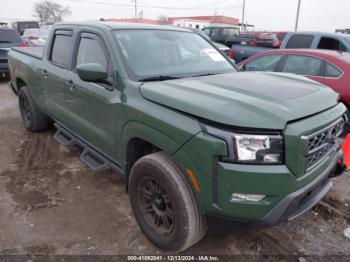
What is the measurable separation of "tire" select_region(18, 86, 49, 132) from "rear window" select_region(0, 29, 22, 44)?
19.1ft

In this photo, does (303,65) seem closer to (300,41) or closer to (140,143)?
(300,41)

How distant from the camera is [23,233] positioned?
2.90 metres

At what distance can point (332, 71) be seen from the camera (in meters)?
5.26

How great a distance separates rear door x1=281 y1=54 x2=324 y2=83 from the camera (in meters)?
5.44

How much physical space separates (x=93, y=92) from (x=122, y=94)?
21.6 inches

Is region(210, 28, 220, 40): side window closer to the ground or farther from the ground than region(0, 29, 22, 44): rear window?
farther from the ground

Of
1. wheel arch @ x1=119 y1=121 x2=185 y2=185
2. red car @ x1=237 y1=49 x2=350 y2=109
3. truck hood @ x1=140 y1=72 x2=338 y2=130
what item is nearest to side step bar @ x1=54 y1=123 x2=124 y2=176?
wheel arch @ x1=119 y1=121 x2=185 y2=185

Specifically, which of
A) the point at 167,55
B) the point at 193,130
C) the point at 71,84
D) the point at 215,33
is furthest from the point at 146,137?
the point at 215,33

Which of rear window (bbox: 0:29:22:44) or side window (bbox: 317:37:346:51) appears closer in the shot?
side window (bbox: 317:37:346:51)

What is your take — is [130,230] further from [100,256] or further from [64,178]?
[64,178]

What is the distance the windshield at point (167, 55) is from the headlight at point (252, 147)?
1137 mm

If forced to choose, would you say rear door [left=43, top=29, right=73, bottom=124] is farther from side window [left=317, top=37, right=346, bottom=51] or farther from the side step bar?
side window [left=317, top=37, right=346, bottom=51]

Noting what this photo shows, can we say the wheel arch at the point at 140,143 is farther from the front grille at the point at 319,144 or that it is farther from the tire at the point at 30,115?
the tire at the point at 30,115

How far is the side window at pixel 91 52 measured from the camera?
318 cm
